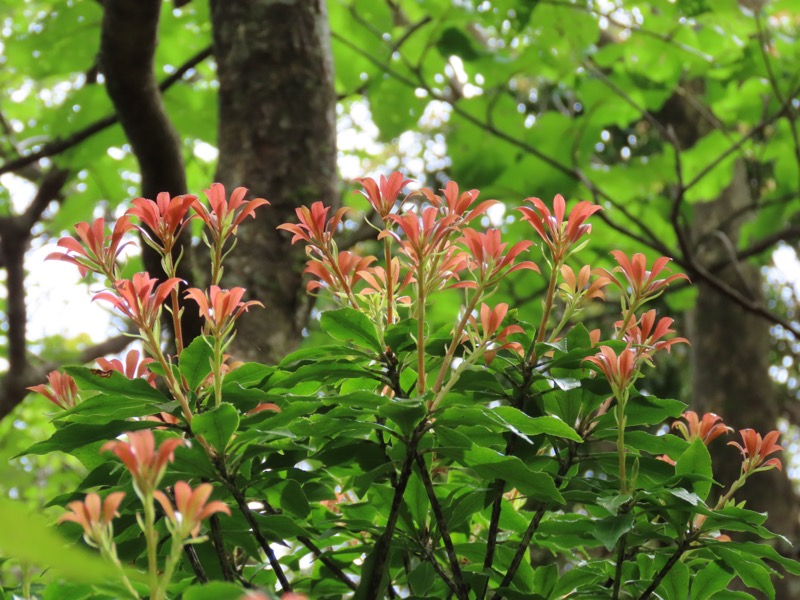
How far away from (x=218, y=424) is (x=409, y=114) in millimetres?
1827

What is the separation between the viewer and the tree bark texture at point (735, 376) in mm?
2680

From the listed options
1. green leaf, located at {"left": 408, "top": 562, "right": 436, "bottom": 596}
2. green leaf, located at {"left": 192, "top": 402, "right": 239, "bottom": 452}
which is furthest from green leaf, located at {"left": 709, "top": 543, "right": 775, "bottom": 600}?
green leaf, located at {"left": 192, "top": 402, "right": 239, "bottom": 452}

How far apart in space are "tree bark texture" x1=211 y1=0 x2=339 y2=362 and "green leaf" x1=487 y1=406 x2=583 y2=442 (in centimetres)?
91

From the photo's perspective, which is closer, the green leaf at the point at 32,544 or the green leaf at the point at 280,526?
the green leaf at the point at 32,544

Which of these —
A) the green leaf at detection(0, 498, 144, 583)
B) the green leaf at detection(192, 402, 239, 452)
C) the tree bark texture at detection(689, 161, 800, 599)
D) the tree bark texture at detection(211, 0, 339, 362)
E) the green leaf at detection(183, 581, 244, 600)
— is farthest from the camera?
the tree bark texture at detection(689, 161, 800, 599)

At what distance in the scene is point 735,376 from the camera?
3.00 meters

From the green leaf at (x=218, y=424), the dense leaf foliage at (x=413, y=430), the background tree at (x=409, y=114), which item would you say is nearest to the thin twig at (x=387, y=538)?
the dense leaf foliage at (x=413, y=430)

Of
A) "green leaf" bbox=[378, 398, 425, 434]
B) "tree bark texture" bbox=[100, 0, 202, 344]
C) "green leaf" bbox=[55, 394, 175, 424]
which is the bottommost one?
"green leaf" bbox=[378, 398, 425, 434]

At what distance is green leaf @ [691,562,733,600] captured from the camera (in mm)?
725

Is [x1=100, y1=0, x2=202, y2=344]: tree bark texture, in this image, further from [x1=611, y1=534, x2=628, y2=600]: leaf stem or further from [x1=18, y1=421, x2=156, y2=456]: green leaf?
[x1=611, y1=534, x2=628, y2=600]: leaf stem

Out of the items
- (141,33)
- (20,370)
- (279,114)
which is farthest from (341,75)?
(20,370)

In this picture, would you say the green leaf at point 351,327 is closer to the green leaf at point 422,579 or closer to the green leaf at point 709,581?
the green leaf at point 422,579

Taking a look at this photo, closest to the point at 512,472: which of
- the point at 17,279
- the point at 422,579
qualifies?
the point at 422,579

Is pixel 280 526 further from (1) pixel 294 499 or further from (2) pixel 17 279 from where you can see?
(2) pixel 17 279
